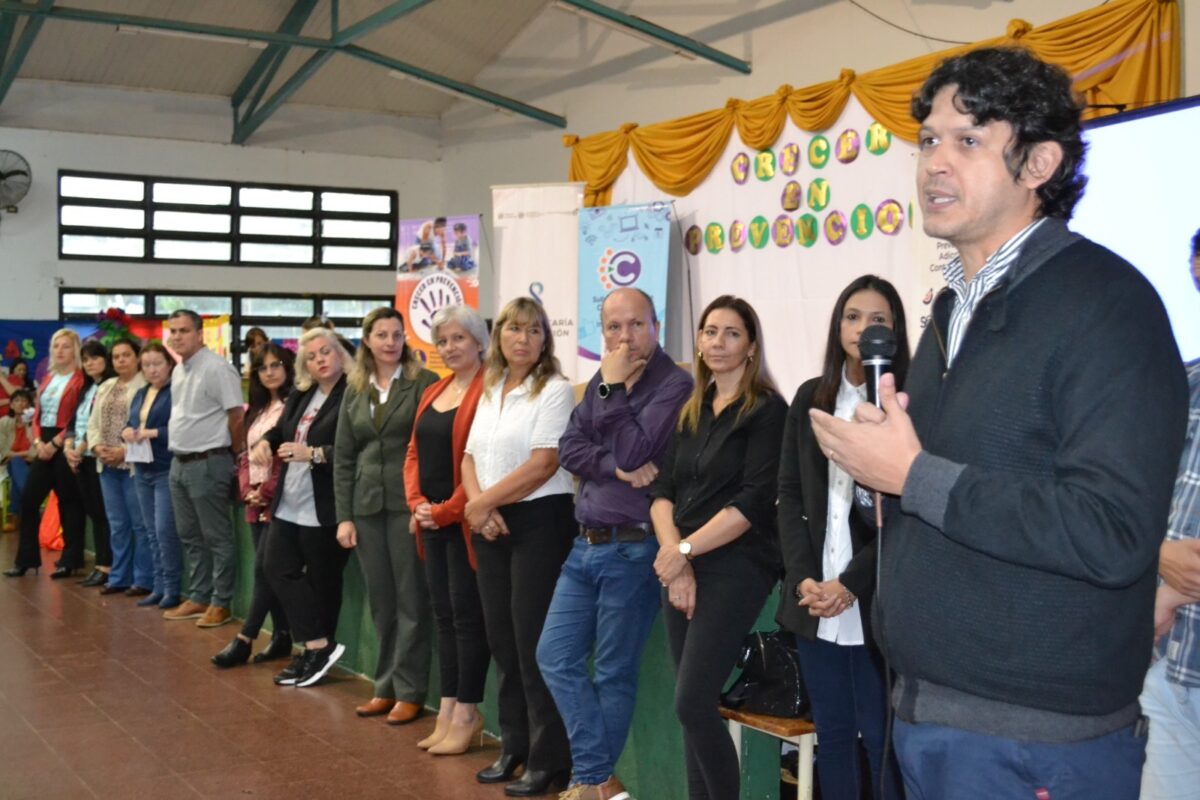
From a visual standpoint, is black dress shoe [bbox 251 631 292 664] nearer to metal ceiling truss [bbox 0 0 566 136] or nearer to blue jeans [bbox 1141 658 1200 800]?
blue jeans [bbox 1141 658 1200 800]

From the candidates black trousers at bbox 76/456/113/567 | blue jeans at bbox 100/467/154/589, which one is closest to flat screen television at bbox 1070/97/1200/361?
blue jeans at bbox 100/467/154/589

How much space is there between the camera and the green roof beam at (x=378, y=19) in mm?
10914

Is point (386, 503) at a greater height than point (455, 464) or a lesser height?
lesser

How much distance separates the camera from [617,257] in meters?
9.68

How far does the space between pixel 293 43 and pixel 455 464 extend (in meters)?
9.21

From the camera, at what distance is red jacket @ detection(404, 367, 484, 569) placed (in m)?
4.42

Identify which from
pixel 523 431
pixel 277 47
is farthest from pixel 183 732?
pixel 277 47

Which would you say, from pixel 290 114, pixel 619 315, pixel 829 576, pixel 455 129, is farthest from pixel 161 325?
pixel 829 576

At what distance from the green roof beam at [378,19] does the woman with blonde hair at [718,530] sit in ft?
26.5

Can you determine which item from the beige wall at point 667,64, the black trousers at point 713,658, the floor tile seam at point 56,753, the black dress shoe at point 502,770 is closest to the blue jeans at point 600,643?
the black trousers at point 713,658

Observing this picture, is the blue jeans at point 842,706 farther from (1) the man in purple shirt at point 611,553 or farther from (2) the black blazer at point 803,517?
(1) the man in purple shirt at point 611,553

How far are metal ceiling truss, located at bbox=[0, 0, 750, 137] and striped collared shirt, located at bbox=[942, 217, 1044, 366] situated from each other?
9740mm

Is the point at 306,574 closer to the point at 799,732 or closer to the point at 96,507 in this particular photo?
the point at 799,732

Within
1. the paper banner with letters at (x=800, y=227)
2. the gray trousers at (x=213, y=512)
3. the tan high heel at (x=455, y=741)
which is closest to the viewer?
the tan high heel at (x=455, y=741)
